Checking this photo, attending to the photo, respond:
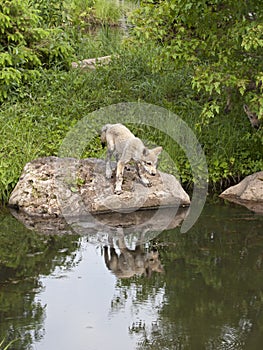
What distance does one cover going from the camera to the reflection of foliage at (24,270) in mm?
6410

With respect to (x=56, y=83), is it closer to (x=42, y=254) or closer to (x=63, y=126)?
(x=63, y=126)

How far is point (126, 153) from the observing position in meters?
9.55

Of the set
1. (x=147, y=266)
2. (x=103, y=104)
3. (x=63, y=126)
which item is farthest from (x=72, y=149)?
(x=147, y=266)

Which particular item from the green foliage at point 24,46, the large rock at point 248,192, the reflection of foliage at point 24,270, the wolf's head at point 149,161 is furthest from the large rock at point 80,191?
the green foliage at point 24,46

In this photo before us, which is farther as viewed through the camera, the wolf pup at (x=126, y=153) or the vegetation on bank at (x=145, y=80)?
the vegetation on bank at (x=145, y=80)

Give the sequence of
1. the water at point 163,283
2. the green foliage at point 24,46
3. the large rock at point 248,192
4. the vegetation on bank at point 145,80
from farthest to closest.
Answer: the green foliage at point 24,46, the large rock at point 248,192, the vegetation on bank at point 145,80, the water at point 163,283

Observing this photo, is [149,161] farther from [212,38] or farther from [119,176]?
[212,38]

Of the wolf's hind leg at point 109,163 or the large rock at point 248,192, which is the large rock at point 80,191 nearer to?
the wolf's hind leg at point 109,163

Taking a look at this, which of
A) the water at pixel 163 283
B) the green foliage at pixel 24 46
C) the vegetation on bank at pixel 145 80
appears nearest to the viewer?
the water at pixel 163 283

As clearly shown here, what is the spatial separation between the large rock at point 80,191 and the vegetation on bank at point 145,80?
1.39 feet

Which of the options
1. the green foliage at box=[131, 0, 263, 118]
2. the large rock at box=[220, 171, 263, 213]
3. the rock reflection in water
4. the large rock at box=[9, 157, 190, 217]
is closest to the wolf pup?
the large rock at box=[9, 157, 190, 217]

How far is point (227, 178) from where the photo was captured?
1102cm

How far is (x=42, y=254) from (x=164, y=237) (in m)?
1.54

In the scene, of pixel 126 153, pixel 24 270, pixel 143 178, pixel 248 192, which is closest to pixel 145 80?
pixel 248 192
